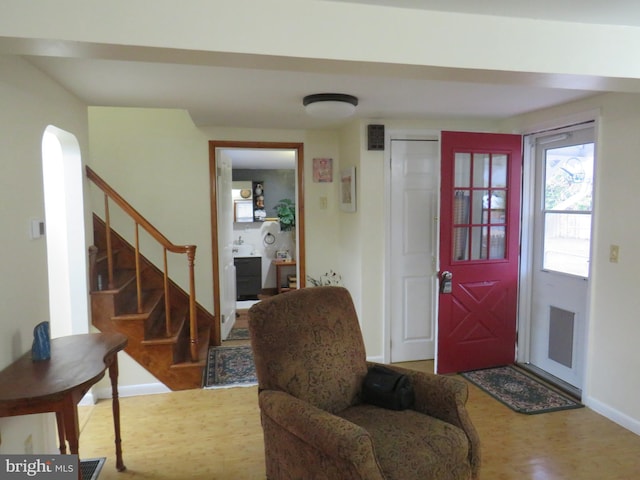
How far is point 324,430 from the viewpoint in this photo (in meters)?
1.61

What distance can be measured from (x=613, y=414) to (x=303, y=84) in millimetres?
2904

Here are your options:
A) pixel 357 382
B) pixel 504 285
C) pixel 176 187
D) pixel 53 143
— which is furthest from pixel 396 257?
pixel 53 143

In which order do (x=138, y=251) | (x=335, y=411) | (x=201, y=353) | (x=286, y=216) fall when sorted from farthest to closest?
(x=286, y=216) < (x=201, y=353) < (x=138, y=251) < (x=335, y=411)

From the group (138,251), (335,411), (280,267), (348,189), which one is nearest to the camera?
(335,411)

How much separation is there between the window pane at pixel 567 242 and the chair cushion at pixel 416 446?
2.01m

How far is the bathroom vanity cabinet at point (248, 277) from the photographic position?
6.57 m

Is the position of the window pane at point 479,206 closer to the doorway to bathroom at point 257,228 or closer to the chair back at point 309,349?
the chair back at point 309,349

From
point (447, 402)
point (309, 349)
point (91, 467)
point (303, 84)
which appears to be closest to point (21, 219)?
point (91, 467)

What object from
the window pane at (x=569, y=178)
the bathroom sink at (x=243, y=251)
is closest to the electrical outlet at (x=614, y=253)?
the window pane at (x=569, y=178)

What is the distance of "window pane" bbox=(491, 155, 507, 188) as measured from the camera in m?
3.48

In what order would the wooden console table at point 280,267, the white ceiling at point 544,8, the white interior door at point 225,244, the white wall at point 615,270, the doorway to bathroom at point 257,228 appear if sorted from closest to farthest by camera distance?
1. the white ceiling at point 544,8
2. the white wall at point 615,270
3. the white interior door at point 225,244
4. the doorway to bathroom at point 257,228
5. the wooden console table at point 280,267

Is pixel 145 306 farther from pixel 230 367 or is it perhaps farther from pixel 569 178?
pixel 569 178

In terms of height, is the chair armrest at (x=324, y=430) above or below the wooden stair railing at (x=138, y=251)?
below

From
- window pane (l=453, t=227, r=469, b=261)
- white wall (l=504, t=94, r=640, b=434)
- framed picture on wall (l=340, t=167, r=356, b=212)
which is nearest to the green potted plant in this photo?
framed picture on wall (l=340, t=167, r=356, b=212)
